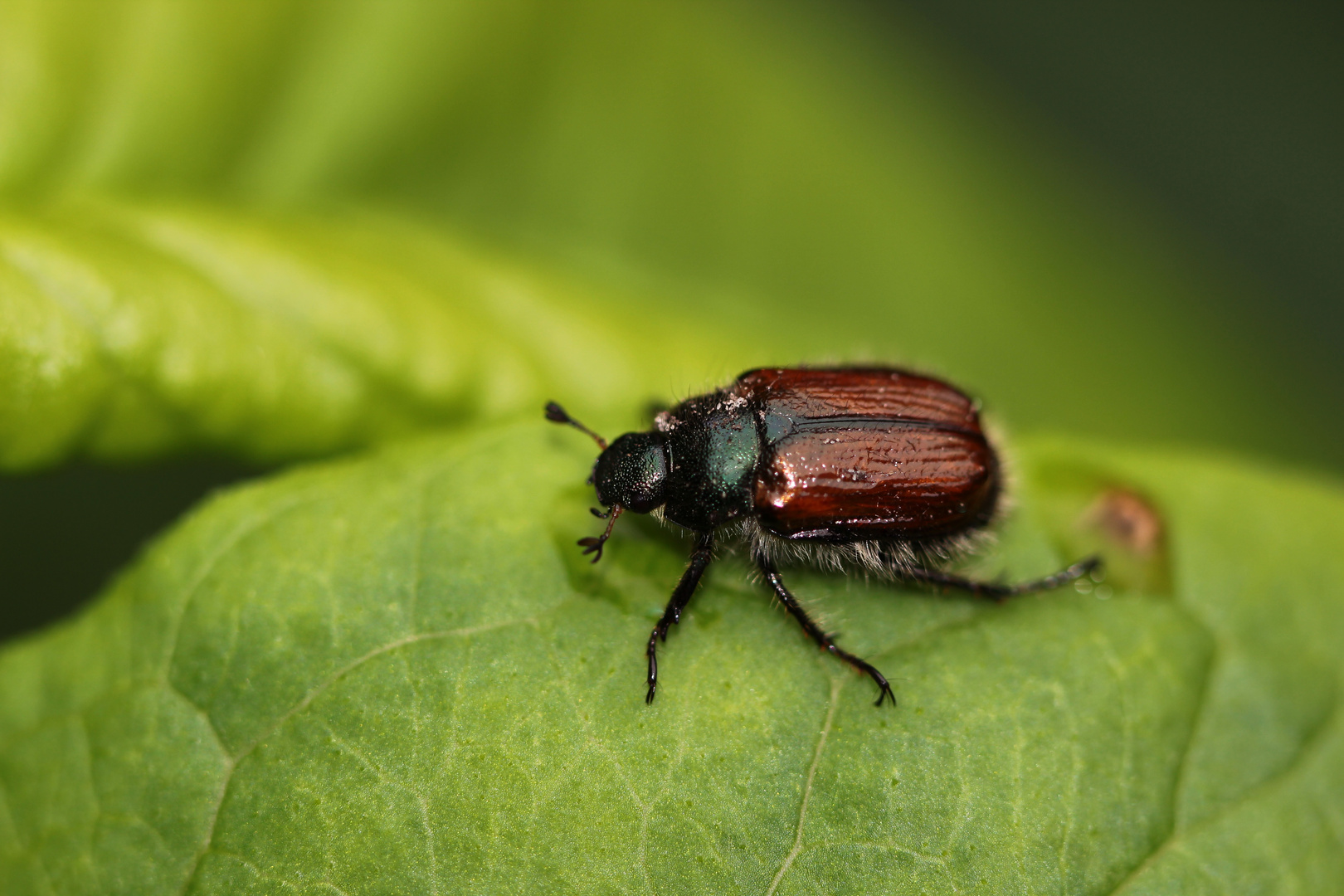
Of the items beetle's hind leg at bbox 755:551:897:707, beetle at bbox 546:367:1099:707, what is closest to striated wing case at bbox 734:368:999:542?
beetle at bbox 546:367:1099:707

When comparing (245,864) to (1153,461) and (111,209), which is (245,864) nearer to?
(111,209)

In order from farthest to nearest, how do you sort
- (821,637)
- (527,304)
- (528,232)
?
(528,232) → (527,304) → (821,637)

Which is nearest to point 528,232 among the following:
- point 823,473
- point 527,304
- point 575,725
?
point 527,304

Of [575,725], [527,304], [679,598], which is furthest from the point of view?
[527,304]

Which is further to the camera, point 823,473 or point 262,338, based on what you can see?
point 823,473

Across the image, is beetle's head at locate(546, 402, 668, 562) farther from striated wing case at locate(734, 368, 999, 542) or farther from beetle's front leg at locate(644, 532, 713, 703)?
striated wing case at locate(734, 368, 999, 542)

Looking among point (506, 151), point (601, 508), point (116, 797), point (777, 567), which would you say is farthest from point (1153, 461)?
point (116, 797)

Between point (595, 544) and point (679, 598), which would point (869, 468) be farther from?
point (595, 544)

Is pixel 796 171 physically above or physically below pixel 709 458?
above
